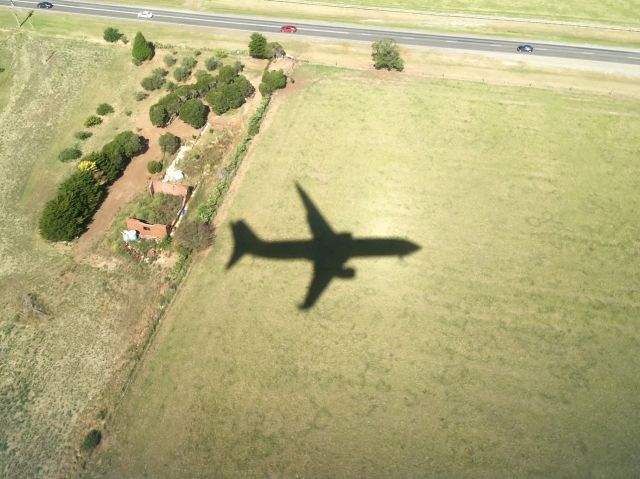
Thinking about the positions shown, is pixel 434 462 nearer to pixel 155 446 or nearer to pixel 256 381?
pixel 256 381

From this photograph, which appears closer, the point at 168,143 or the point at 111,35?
the point at 168,143

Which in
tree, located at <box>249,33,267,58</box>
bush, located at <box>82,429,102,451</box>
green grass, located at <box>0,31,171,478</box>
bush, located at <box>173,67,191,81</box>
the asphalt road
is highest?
the asphalt road

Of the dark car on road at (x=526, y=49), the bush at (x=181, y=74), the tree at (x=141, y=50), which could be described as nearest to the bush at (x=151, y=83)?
the bush at (x=181, y=74)

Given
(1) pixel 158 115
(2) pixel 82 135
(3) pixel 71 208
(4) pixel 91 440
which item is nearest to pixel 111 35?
(2) pixel 82 135

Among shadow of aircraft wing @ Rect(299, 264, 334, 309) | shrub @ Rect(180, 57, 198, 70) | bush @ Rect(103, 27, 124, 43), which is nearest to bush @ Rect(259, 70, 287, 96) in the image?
shrub @ Rect(180, 57, 198, 70)

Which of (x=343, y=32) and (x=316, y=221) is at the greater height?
(x=343, y=32)

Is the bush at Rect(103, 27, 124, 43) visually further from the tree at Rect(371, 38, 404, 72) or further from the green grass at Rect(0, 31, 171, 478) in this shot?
the tree at Rect(371, 38, 404, 72)

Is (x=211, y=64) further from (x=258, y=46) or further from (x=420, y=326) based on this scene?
(x=420, y=326)
